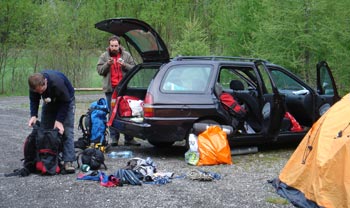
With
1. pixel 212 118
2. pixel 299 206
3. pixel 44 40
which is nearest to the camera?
pixel 299 206

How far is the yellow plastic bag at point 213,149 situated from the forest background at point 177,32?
26.9 ft

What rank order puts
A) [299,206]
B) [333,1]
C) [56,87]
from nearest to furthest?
[299,206] < [56,87] < [333,1]

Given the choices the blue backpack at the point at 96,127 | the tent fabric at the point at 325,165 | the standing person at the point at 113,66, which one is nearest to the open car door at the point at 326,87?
the tent fabric at the point at 325,165

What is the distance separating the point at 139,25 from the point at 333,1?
29.5 ft

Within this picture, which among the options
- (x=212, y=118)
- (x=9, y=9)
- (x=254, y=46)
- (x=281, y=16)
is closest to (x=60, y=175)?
(x=212, y=118)

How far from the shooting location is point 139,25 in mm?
8344

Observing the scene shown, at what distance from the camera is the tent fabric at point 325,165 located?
5.19m

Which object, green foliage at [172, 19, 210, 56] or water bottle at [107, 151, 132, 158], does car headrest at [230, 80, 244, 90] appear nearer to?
water bottle at [107, 151, 132, 158]

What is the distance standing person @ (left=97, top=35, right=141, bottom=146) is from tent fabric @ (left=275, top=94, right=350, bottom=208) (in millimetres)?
3938

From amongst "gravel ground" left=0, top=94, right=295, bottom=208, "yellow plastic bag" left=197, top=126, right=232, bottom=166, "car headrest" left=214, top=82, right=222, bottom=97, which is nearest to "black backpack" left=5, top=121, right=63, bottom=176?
"gravel ground" left=0, top=94, right=295, bottom=208

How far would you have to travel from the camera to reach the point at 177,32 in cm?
2641

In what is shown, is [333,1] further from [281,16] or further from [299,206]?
[299,206]

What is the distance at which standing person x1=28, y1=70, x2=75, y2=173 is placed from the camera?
22.8 ft

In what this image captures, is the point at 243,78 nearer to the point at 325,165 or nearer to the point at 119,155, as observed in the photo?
the point at 119,155
